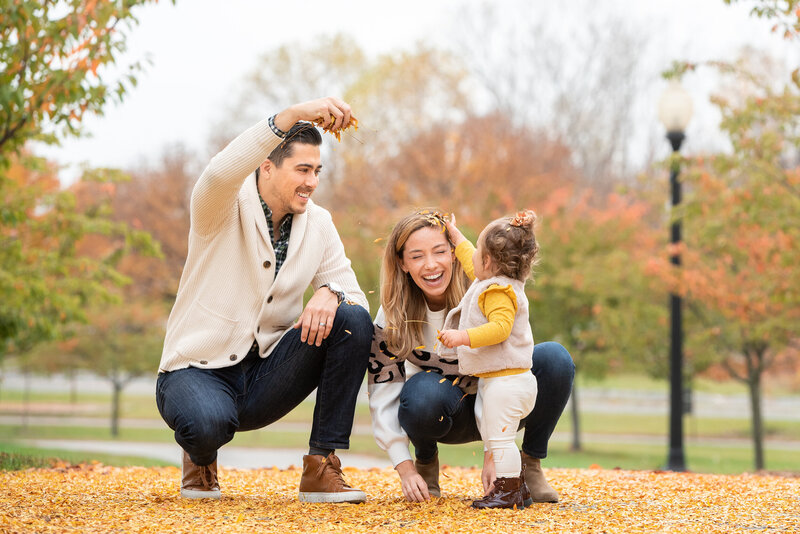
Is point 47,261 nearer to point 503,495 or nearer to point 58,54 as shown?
point 58,54

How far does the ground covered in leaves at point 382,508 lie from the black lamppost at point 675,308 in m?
4.99

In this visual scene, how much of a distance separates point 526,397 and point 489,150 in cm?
2284

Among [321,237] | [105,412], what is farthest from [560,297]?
[105,412]

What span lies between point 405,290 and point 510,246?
638mm

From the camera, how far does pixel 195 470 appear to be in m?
3.99

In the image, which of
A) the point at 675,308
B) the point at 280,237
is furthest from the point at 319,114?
the point at 675,308

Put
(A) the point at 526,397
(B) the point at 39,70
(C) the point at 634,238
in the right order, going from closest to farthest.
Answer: (A) the point at 526,397 → (B) the point at 39,70 → (C) the point at 634,238

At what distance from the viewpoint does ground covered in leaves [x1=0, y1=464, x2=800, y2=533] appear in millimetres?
3264

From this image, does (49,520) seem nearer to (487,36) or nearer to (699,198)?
(699,198)

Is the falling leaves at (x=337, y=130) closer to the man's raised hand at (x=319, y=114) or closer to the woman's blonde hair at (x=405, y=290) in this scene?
the man's raised hand at (x=319, y=114)

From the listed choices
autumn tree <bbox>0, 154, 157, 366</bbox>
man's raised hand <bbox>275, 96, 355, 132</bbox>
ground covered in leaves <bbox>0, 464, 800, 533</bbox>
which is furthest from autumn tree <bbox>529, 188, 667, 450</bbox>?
man's raised hand <bbox>275, 96, 355, 132</bbox>

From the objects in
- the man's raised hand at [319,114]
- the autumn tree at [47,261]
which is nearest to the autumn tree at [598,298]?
the autumn tree at [47,261]

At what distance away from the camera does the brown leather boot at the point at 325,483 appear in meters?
3.82

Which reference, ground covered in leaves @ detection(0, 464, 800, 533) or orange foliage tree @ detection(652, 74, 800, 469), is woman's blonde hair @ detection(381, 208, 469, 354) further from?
orange foliage tree @ detection(652, 74, 800, 469)
